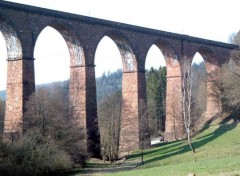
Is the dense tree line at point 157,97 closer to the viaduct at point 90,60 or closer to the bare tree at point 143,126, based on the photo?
the viaduct at point 90,60

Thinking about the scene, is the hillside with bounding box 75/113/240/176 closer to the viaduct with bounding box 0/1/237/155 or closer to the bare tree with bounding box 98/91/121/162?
the bare tree with bounding box 98/91/121/162

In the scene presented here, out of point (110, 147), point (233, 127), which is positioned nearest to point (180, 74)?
point (233, 127)

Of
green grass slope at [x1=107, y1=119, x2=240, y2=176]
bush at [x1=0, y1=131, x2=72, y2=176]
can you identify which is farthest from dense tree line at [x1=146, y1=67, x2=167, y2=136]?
bush at [x1=0, y1=131, x2=72, y2=176]

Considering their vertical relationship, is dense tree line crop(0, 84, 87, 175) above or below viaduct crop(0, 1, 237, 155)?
below

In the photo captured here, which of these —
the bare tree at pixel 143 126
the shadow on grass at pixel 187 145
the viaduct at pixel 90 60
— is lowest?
the shadow on grass at pixel 187 145

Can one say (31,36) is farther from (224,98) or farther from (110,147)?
(224,98)

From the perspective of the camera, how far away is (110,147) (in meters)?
35.6

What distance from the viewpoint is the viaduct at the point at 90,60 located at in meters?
28.3

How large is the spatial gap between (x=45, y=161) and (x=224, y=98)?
2836 centimetres

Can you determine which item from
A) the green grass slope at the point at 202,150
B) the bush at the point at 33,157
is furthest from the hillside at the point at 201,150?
the bush at the point at 33,157

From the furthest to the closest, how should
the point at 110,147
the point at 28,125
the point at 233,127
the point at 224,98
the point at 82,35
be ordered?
the point at 224,98 < the point at 233,127 < the point at 110,147 < the point at 82,35 < the point at 28,125

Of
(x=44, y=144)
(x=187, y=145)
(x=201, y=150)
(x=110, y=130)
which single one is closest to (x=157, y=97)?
(x=187, y=145)

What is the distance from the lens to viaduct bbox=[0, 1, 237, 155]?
2833cm

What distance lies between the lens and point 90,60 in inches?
1326
